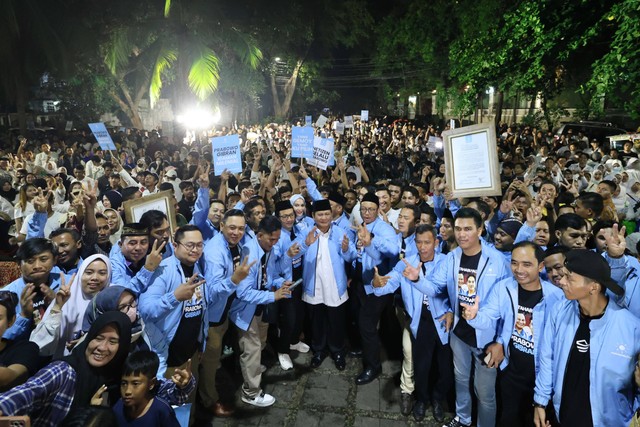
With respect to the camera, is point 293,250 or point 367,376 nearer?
point 293,250

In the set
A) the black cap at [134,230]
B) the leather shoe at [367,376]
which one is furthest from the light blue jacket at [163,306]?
the leather shoe at [367,376]

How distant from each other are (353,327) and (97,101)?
28624 mm

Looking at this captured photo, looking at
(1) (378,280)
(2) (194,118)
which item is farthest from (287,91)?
(1) (378,280)

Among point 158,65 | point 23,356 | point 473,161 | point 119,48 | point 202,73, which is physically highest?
point 119,48

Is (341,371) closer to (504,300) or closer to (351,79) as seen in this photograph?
(504,300)

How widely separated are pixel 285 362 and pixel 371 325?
4.04ft

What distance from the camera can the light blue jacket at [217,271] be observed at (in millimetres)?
4379

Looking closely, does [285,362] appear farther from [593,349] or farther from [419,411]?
[593,349]

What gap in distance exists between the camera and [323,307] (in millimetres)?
5645

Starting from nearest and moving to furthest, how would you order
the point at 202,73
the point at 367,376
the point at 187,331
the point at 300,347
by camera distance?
1. the point at 187,331
2. the point at 367,376
3. the point at 300,347
4. the point at 202,73

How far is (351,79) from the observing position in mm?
45594

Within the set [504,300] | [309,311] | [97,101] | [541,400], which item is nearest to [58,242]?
[309,311]

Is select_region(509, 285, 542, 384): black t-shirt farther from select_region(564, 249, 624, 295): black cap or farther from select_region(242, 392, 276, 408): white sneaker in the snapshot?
select_region(242, 392, 276, 408): white sneaker

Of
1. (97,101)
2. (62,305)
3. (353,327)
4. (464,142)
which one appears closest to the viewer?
(62,305)
